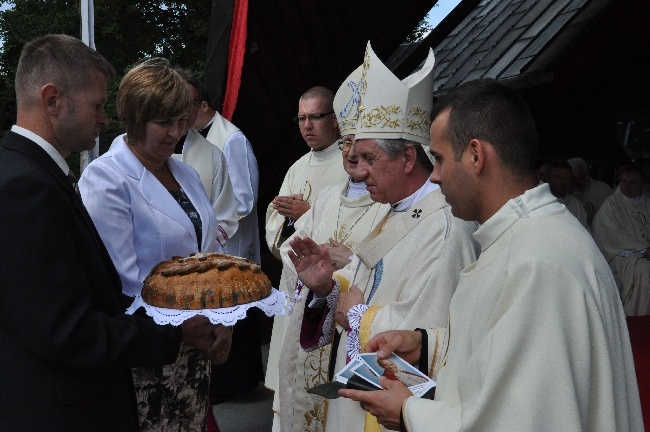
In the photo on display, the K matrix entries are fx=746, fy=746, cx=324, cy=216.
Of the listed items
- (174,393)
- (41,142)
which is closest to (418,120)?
(174,393)

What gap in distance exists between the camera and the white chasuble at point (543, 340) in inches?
64.3

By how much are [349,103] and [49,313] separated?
2.32 m

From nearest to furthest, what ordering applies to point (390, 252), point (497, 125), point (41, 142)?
point (497, 125), point (41, 142), point (390, 252)

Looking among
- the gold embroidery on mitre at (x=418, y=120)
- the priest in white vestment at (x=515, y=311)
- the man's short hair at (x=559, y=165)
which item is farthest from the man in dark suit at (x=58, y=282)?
the man's short hair at (x=559, y=165)

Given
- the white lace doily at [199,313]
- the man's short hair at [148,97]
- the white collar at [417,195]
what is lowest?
the white lace doily at [199,313]

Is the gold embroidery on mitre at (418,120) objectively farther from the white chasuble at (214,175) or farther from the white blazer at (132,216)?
the white chasuble at (214,175)

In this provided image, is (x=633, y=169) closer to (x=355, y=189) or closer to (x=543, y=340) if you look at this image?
(x=355, y=189)

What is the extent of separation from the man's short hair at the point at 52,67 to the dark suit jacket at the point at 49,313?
168 millimetres

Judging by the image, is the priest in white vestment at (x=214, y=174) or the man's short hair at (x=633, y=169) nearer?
the priest in white vestment at (x=214, y=174)

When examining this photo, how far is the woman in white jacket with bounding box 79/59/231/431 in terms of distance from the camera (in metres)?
2.77

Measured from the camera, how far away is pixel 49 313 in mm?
2039

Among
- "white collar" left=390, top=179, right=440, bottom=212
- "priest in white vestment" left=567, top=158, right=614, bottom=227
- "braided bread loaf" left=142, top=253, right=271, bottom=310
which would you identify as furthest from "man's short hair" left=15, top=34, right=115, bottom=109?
"priest in white vestment" left=567, top=158, right=614, bottom=227

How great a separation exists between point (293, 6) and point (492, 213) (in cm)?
445

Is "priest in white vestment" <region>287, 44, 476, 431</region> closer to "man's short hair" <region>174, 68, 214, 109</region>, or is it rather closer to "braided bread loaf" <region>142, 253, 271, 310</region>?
"braided bread loaf" <region>142, 253, 271, 310</region>
